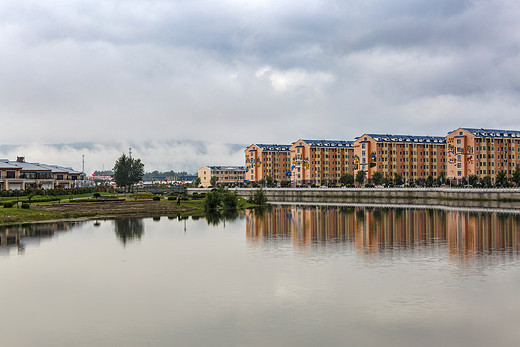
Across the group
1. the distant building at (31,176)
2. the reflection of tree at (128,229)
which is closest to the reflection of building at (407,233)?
the reflection of tree at (128,229)

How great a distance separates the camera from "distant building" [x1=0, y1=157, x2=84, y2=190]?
135 metres

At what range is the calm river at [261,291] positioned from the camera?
23766mm

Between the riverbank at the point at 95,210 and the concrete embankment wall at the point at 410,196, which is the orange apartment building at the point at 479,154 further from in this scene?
the riverbank at the point at 95,210

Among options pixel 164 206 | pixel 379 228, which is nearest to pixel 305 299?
pixel 379 228

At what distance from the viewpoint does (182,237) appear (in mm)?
59969

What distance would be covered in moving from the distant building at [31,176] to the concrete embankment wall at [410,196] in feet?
193

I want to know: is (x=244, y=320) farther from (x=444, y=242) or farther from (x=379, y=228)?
(x=379, y=228)

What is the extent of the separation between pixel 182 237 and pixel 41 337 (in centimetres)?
3642

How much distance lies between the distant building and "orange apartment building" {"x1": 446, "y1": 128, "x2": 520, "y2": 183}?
132m

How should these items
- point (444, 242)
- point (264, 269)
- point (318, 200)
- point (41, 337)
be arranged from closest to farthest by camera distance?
1. point (41, 337)
2. point (264, 269)
3. point (444, 242)
4. point (318, 200)

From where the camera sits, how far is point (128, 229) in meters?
68.6

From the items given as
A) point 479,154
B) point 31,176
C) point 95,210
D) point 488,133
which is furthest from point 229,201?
point 488,133

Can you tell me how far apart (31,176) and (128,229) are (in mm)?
97410

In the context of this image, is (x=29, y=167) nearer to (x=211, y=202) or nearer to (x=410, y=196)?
(x=211, y=202)
